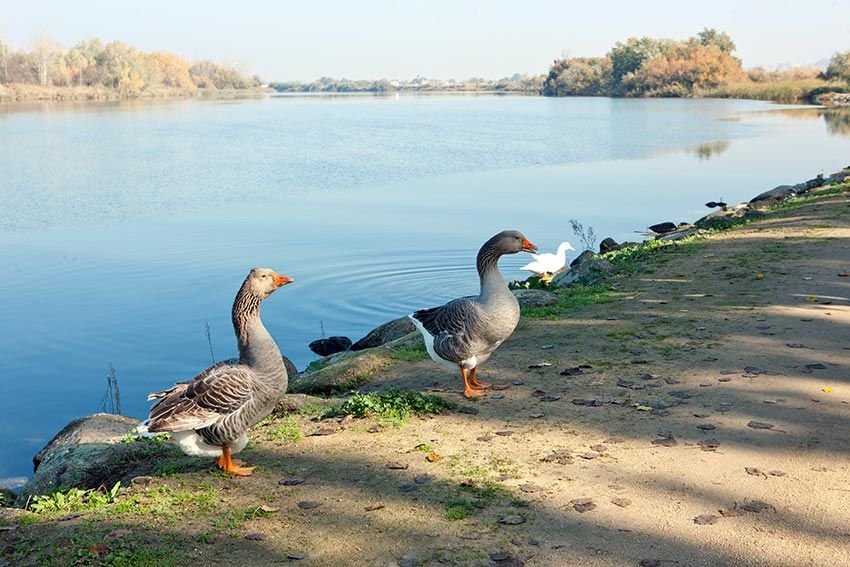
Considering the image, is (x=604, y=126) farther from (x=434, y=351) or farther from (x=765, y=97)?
(x=434, y=351)

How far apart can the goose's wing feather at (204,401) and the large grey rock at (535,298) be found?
6.31 m

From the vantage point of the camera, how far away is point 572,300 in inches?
489

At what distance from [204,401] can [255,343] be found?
0.61m

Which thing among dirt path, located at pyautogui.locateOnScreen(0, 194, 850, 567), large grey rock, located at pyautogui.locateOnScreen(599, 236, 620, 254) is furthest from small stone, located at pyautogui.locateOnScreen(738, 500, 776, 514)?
large grey rock, located at pyautogui.locateOnScreen(599, 236, 620, 254)

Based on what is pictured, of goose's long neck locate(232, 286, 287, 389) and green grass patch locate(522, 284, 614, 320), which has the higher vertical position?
goose's long neck locate(232, 286, 287, 389)

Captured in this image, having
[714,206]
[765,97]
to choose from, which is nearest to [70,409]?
[714,206]

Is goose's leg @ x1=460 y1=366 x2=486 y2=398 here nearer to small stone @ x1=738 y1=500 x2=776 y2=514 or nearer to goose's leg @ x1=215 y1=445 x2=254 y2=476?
goose's leg @ x1=215 y1=445 x2=254 y2=476

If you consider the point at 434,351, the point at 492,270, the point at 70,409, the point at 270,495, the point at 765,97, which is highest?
the point at 765,97

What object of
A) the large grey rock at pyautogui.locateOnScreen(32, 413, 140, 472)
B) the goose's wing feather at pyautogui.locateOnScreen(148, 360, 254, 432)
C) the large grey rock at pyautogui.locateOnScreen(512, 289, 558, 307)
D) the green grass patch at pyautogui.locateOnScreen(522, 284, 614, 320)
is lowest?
the large grey rock at pyautogui.locateOnScreen(32, 413, 140, 472)

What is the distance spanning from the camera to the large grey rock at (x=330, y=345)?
14219 mm

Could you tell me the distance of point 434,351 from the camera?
8.28m

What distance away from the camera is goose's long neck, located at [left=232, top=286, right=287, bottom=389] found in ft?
21.4

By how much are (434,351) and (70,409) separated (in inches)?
282

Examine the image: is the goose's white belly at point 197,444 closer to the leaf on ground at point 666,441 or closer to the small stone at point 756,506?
the leaf on ground at point 666,441
